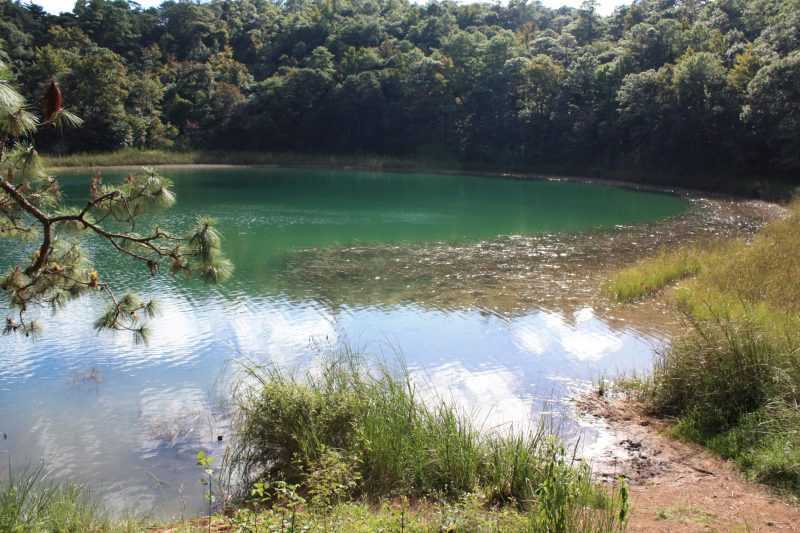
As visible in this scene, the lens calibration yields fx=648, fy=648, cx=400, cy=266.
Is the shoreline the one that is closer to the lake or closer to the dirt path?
the lake

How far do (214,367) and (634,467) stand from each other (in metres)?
5.61

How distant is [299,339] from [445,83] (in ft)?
141

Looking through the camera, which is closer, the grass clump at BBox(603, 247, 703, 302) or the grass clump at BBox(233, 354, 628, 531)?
the grass clump at BBox(233, 354, 628, 531)

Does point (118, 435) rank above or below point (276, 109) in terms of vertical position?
below

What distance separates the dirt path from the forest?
28437mm

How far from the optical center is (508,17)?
74062mm

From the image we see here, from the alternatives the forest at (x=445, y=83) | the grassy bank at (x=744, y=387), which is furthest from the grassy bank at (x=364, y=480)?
the forest at (x=445, y=83)

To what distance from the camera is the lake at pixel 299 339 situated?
6602mm

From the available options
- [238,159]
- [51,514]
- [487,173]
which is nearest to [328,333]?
[51,514]

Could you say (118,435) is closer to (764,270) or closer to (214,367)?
(214,367)

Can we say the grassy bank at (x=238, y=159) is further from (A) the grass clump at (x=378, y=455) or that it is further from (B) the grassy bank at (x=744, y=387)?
(A) the grass clump at (x=378, y=455)

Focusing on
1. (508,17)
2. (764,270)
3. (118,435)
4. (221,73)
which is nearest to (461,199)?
(764,270)

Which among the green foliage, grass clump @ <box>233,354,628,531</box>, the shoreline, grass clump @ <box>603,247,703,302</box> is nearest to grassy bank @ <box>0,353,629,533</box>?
grass clump @ <box>233,354,628,531</box>

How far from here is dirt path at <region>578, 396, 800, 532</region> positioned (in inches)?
165
